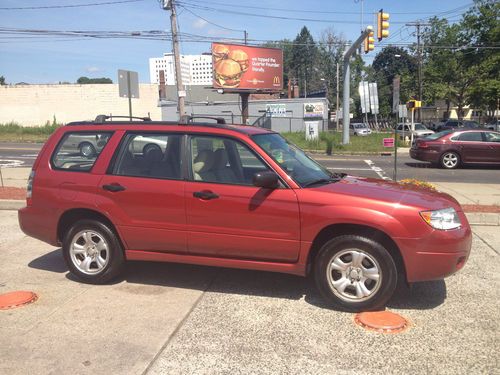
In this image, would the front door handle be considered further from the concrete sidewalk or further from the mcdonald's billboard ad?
the mcdonald's billboard ad

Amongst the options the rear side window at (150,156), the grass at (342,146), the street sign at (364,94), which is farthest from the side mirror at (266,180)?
the street sign at (364,94)

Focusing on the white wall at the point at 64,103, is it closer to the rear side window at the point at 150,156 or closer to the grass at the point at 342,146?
the grass at the point at 342,146

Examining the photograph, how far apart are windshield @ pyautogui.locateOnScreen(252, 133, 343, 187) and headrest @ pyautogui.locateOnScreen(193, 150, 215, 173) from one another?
47cm

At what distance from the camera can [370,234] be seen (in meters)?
4.27

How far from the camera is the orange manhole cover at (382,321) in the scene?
396cm

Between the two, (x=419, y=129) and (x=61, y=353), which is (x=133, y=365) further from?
(x=419, y=129)

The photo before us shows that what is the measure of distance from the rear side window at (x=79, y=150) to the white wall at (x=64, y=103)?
4664 centimetres

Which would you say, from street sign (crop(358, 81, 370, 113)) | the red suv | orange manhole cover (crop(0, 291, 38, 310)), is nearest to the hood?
the red suv

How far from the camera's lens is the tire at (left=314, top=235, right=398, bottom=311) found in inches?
165

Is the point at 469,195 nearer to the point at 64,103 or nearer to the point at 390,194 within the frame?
the point at 390,194

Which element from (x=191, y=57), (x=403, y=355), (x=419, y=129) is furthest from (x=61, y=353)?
(x=191, y=57)

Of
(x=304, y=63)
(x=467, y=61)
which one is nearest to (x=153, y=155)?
(x=467, y=61)

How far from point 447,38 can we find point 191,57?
28.8m

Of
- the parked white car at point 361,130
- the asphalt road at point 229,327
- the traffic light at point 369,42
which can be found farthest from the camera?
the parked white car at point 361,130
